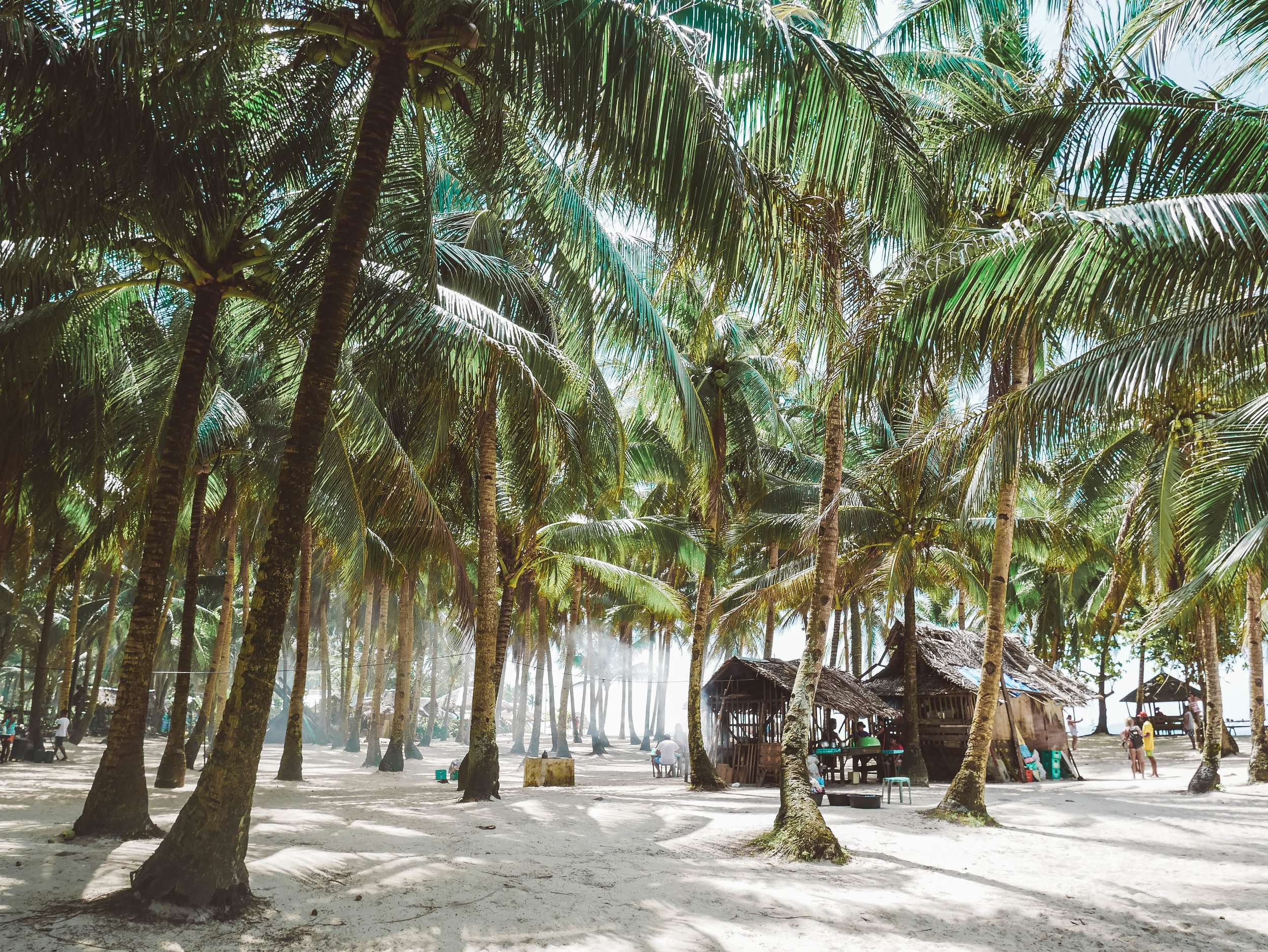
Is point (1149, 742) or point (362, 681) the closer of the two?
point (1149, 742)

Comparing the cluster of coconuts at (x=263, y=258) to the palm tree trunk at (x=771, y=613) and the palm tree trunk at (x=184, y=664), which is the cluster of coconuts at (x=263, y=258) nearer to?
the palm tree trunk at (x=184, y=664)

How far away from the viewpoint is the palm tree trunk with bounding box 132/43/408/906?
17.8 feet

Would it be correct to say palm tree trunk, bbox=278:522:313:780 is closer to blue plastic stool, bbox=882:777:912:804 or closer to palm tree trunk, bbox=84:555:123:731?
palm tree trunk, bbox=84:555:123:731

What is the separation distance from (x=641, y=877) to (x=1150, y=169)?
277 inches

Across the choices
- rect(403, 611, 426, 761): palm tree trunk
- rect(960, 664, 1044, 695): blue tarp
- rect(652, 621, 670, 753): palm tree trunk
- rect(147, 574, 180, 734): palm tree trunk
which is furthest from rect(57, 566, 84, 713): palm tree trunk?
rect(960, 664, 1044, 695): blue tarp

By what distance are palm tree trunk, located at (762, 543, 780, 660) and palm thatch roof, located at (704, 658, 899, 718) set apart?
83 cm

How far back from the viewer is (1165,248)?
5531 mm

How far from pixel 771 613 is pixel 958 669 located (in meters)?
4.83

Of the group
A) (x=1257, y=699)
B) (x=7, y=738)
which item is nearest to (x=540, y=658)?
(x=7, y=738)

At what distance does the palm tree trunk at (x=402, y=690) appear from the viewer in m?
21.0

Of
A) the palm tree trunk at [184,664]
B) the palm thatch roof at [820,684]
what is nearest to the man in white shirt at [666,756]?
the palm thatch roof at [820,684]

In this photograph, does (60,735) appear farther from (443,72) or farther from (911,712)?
(443,72)

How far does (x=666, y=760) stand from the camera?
22.4m

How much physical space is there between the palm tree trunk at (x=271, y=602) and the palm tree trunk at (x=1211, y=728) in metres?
15.6
